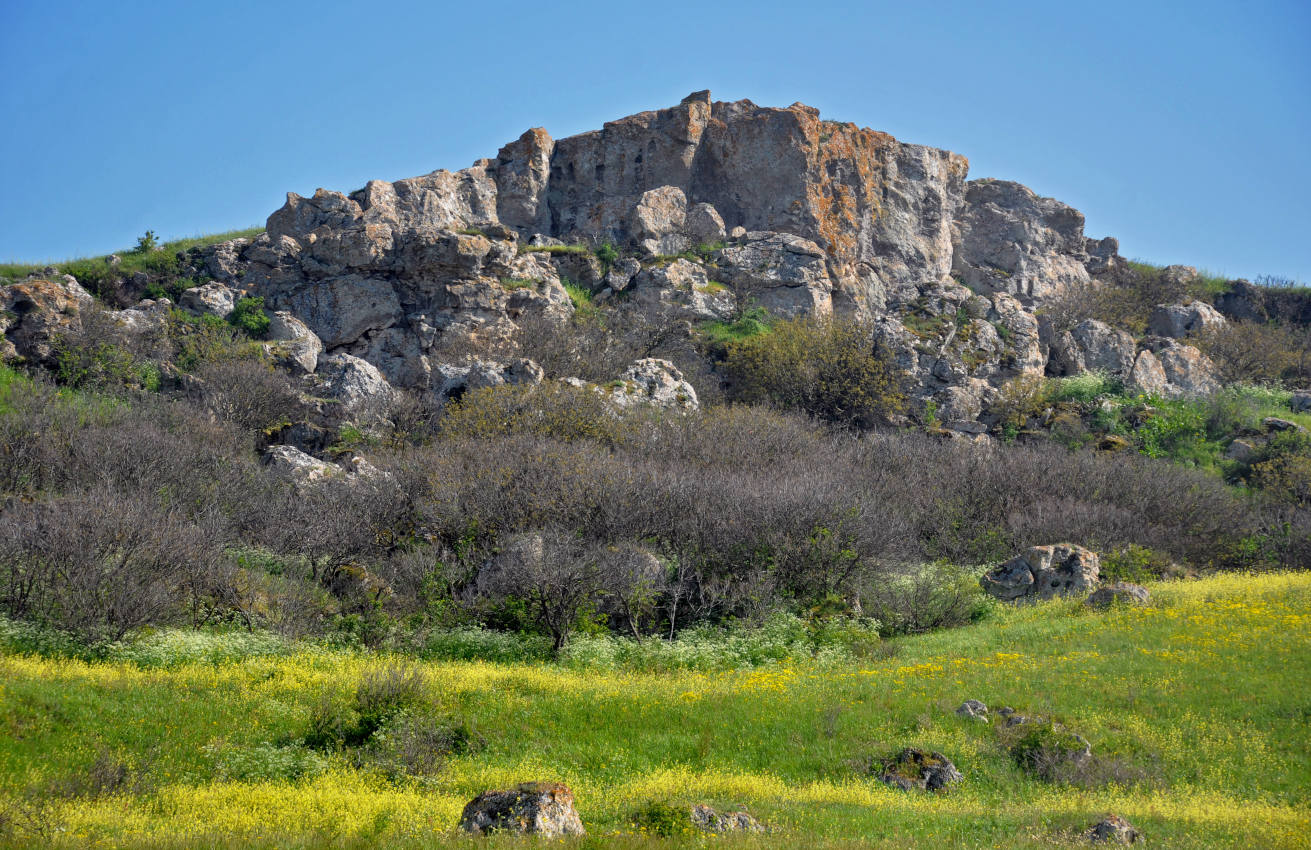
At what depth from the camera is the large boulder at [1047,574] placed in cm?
2678

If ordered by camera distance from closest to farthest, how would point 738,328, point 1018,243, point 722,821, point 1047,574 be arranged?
point 722,821 → point 1047,574 → point 738,328 → point 1018,243

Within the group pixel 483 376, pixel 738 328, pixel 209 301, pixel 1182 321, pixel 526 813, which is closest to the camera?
pixel 526 813

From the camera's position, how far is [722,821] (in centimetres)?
1133

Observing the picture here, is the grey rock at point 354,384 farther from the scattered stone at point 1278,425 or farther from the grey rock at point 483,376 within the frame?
the scattered stone at point 1278,425

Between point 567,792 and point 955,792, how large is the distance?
6919mm

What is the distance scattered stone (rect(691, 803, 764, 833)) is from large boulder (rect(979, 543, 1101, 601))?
1788cm

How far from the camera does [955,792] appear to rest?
14.4 metres

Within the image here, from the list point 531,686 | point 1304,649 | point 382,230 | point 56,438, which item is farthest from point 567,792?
point 382,230

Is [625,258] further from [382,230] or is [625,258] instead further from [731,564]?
[731,564]

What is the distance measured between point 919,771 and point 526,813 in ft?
24.9

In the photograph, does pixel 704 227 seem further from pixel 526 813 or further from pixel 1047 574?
pixel 526 813

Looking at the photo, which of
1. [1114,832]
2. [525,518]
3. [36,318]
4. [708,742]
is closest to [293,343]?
[36,318]

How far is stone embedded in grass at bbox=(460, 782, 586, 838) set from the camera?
10.0 m

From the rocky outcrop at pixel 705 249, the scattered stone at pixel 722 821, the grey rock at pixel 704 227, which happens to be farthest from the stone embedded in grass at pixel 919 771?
the grey rock at pixel 704 227
